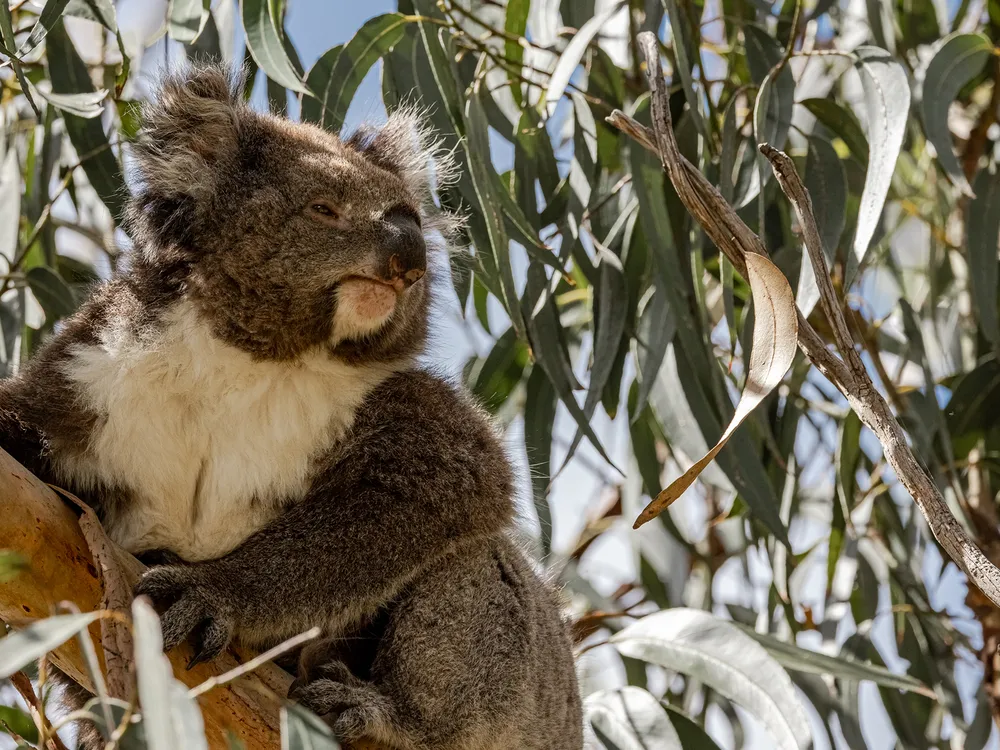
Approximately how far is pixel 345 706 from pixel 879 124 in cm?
175

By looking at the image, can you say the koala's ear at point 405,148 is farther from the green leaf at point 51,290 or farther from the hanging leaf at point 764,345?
the hanging leaf at point 764,345

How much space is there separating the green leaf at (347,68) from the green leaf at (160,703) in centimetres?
186

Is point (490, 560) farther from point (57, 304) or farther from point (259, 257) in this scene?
point (57, 304)

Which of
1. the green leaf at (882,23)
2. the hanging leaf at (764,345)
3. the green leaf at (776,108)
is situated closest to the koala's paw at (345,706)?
the hanging leaf at (764,345)

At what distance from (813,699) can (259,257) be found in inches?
86.6

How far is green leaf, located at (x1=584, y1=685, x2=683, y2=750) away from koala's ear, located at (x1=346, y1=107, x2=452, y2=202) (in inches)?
52.2

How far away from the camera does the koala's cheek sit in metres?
2.39

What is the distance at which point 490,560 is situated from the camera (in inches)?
97.3

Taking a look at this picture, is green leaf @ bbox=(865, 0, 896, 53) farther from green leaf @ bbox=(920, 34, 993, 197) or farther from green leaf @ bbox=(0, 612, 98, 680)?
green leaf @ bbox=(0, 612, 98, 680)

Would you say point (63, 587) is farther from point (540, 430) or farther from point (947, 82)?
point (947, 82)

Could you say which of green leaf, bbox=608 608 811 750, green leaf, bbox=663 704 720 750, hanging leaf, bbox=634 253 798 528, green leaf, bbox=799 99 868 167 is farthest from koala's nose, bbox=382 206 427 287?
green leaf, bbox=799 99 868 167

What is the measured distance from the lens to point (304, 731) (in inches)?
65.4

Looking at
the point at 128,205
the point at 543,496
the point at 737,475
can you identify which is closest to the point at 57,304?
A: the point at 128,205

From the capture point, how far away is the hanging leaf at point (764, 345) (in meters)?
Answer: 1.85
